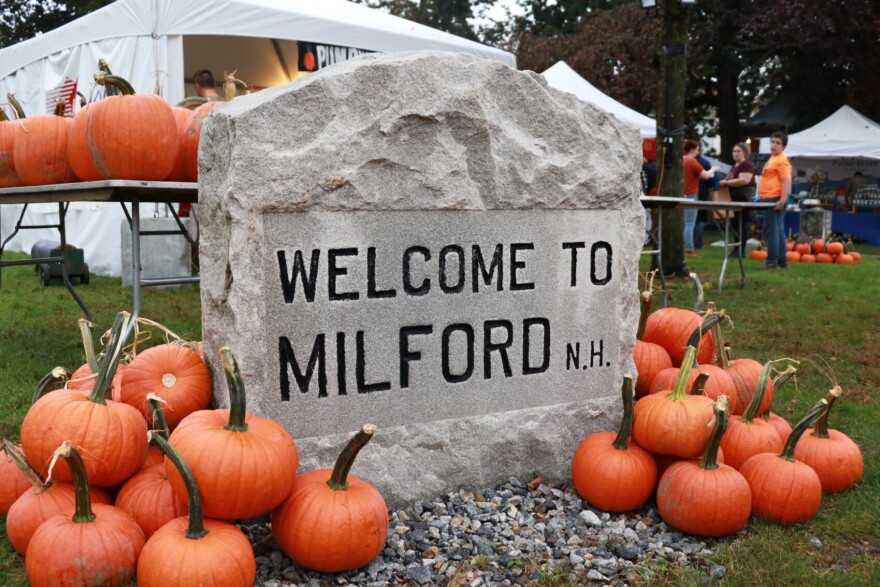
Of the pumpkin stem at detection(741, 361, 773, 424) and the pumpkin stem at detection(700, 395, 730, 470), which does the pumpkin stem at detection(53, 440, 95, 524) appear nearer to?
the pumpkin stem at detection(700, 395, 730, 470)

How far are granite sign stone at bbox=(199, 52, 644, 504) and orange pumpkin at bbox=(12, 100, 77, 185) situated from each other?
7.20 feet

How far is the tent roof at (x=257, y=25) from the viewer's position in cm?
860

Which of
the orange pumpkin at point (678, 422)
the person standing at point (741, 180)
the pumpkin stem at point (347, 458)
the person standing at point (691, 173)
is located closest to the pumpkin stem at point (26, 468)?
the pumpkin stem at point (347, 458)

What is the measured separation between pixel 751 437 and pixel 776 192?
28.2ft

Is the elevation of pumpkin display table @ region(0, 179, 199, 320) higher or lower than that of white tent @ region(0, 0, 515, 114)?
lower

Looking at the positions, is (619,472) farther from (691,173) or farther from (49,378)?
(691,173)

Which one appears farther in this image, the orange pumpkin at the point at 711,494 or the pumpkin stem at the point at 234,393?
the orange pumpkin at the point at 711,494

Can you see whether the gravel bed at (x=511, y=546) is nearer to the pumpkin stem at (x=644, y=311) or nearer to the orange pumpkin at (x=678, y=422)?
the orange pumpkin at (x=678, y=422)

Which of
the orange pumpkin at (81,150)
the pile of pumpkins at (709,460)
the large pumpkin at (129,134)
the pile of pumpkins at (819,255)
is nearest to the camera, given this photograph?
the pile of pumpkins at (709,460)

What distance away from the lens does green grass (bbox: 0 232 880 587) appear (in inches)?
106

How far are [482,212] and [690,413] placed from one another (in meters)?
1.11

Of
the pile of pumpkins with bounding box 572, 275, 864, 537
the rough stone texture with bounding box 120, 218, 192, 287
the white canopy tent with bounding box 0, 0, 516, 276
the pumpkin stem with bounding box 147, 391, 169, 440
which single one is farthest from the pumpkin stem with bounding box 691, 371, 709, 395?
the white canopy tent with bounding box 0, 0, 516, 276

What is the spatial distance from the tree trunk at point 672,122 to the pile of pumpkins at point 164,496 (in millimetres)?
7401

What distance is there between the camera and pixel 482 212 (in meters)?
3.19
